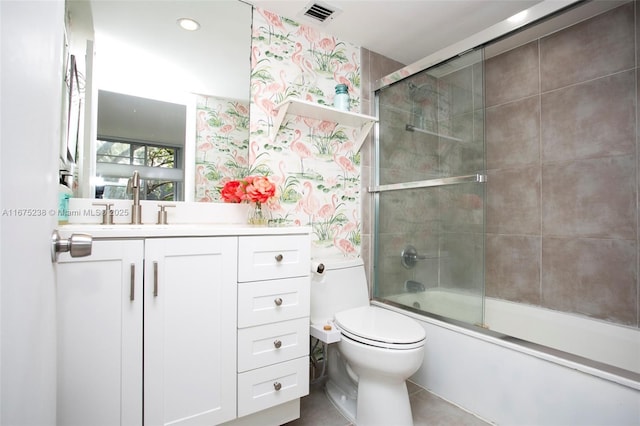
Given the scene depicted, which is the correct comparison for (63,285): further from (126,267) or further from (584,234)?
(584,234)

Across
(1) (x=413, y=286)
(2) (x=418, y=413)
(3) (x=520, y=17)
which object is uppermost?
(3) (x=520, y=17)

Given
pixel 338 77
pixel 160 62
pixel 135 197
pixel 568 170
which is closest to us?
pixel 135 197

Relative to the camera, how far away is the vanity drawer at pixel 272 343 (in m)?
1.29

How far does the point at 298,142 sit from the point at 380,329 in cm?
120

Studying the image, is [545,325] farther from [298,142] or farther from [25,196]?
[25,196]

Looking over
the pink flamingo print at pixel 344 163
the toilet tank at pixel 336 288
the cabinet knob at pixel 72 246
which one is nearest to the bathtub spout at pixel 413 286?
the toilet tank at pixel 336 288

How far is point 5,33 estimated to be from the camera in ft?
1.03

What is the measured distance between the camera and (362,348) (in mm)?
1407

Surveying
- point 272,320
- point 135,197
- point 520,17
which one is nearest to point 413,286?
point 272,320

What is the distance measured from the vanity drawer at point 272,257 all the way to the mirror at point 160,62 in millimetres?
548

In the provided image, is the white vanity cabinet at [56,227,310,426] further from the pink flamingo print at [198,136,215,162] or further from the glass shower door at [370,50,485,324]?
the glass shower door at [370,50,485,324]

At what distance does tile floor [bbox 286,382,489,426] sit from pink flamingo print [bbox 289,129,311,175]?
134cm

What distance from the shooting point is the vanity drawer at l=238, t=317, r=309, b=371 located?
50.8 inches

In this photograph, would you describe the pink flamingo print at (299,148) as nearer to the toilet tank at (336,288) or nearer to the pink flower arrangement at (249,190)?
the pink flower arrangement at (249,190)
